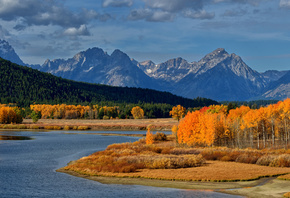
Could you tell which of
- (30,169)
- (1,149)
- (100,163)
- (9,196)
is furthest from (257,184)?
(1,149)

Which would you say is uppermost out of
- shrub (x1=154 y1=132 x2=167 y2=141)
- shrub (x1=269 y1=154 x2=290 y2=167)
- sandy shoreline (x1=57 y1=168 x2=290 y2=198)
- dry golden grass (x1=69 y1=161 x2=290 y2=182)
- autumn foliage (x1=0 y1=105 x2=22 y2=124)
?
autumn foliage (x1=0 y1=105 x2=22 y2=124)

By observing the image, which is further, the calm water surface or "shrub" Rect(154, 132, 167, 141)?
"shrub" Rect(154, 132, 167, 141)

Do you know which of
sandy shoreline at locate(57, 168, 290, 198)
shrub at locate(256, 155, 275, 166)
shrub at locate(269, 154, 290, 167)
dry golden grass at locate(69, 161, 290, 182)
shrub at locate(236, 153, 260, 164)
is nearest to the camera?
sandy shoreline at locate(57, 168, 290, 198)

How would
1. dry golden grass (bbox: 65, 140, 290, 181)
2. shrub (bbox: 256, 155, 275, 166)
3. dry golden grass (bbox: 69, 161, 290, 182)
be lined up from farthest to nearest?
shrub (bbox: 256, 155, 275, 166), dry golden grass (bbox: 65, 140, 290, 181), dry golden grass (bbox: 69, 161, 290, 182)

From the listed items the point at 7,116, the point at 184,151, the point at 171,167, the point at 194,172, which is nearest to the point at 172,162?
the point at 171,167

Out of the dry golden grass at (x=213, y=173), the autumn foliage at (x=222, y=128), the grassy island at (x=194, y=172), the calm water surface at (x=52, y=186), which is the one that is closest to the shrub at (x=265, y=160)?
the grassy island at (x=194, y=172)

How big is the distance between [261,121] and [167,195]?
65100mm

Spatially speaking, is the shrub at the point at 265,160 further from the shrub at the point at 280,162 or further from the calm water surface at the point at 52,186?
the calm water surface at the point at 52,186

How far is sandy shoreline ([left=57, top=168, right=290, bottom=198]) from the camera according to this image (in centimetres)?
4097

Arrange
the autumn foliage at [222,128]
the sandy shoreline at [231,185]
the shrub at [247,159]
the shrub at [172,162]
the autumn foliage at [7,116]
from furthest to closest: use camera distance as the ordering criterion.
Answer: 1. the autumn foliage at [7,116]
2. the autumn foliage at [222,128]
3. the shrub at [247,159]
4. the shrub at [172,162]
5. the sandy shoreline at [231,185]

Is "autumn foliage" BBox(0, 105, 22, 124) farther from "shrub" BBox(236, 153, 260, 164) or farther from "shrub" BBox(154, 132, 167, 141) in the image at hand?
"shrub" BBox(236, 153, 260, 164)

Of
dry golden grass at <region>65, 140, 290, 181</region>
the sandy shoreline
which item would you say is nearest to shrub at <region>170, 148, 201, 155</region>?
dry golden grass at <region>65, 140, 290, 181</region>

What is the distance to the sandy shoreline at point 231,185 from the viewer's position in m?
41.0

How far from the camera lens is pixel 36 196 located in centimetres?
3981
